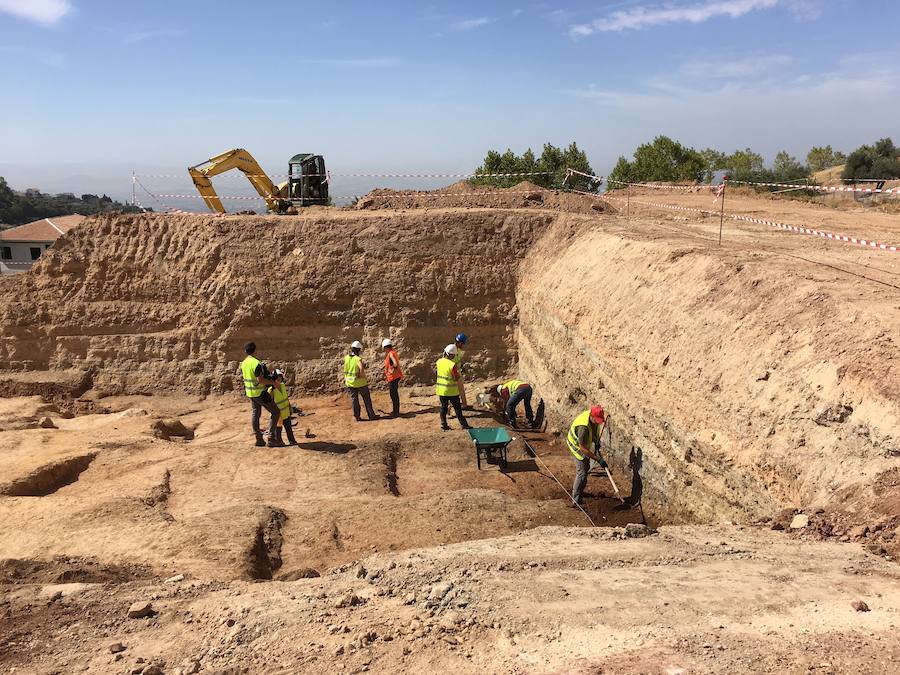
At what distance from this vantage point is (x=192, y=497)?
905cm

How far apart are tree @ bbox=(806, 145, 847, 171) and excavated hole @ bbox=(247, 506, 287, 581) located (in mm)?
54472

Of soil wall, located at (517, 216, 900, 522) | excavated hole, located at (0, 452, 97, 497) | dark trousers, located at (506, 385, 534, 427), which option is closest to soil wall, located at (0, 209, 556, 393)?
dark trousers, located at (506, 385, 534, 427)

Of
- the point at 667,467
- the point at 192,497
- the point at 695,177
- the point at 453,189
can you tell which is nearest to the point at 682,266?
the point at 667,467

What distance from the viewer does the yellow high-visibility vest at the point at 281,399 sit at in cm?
1071

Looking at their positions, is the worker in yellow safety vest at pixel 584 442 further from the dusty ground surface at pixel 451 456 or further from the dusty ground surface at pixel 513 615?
the dusty ground surface at pixel 513 615

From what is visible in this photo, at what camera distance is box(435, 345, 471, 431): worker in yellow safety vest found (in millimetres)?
11203

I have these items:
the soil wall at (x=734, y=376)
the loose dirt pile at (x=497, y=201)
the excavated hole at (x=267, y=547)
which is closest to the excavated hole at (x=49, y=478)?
the excavated hole at (x=267, y=547)

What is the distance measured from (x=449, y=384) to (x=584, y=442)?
3.43 m

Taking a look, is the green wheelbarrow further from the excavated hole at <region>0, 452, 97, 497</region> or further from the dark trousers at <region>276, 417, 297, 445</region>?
the excavated hole at <region>0, 452, 97, 497</region>

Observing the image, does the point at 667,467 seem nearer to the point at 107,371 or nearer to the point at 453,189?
the point at 107,371

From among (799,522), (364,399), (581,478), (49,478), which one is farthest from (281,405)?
(799,522)

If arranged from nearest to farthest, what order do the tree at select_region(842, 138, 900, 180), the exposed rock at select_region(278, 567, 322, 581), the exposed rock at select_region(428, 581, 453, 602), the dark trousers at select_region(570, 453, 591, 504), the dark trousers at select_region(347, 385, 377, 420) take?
the exposed rock at select_region(428, 581, 453, 602), the exposed rock at select_region(278, 567, 322, 581), the dark trousers at select_region(570, 453, 591, 504), the dark trousers at select_region(347, 385, 377, 420), the tree at select_region(842, 138, 900, 180)

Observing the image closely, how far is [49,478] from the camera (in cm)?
942

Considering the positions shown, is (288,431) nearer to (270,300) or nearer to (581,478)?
(270,300)
